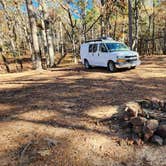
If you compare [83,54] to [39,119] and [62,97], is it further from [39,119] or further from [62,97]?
[39,119]

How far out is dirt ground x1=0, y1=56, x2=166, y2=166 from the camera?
165 inches

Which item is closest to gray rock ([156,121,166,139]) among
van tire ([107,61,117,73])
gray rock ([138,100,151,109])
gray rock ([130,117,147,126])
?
gray rock ([130,117,147,126])

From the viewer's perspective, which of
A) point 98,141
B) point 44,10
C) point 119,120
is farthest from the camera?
point 44,10

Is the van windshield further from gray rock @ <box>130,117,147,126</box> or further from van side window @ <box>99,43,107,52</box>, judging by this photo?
gray rock @ <box>130,117,147,126</box>

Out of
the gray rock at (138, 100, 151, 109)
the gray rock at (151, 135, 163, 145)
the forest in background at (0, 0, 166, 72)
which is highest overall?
the forest in background at (0, 0, 166, 72)

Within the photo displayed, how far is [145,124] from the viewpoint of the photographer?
16.0ft

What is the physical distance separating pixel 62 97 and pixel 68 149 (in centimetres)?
343

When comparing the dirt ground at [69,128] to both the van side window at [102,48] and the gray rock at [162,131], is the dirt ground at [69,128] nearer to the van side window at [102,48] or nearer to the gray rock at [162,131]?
the gray rock at [162,131]

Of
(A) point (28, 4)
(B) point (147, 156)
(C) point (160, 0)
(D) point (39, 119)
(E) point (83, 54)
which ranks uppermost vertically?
(C) point (160, 0)

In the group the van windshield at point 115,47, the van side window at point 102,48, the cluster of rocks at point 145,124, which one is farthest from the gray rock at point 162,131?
the van side window at point 102,48

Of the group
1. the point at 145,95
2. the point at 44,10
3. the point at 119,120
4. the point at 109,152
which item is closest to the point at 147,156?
the point at 109,152

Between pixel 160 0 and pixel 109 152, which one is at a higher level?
pixel 160 0

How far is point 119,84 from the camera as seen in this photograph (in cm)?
955

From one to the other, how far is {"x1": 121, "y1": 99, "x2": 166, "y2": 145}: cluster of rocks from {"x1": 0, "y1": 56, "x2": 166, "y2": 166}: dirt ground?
0.78 ft
